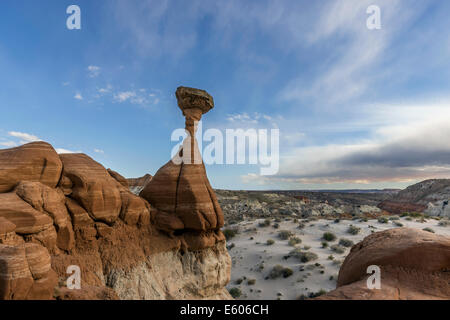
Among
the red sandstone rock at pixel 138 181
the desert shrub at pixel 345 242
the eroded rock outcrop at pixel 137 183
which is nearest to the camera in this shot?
the desert shrub at pixel 345 242

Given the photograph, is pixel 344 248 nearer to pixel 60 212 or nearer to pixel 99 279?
pixel 99 279

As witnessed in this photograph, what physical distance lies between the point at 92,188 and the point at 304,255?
19.4m

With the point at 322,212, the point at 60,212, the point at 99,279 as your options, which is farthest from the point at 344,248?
the point at 322,212

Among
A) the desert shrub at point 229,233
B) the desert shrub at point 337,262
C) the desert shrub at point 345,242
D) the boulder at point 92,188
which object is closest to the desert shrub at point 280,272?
the desert shrub at point 337,262

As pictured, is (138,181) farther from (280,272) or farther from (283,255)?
(280,272)

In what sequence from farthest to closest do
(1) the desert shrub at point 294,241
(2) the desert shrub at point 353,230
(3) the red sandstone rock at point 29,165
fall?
(2) the desert shrub at point 353,230 → (1) the desert shrub at point 294,241 → (3) the red sandstone rock at point 29,165

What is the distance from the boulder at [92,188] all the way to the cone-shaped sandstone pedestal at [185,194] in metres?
2.09

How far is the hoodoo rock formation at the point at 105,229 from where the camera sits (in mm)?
4102

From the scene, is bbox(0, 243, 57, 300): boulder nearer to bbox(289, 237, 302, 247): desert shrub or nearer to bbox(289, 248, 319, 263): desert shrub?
bbox(289, 248, 319, 263): desert shrub

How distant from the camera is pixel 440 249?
5.25 m

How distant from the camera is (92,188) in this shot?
7.15 meters

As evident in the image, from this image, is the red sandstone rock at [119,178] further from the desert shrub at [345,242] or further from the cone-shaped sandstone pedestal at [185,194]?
the desert shrub at [345,242]

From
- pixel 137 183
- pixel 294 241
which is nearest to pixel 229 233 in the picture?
pixel 294 241
